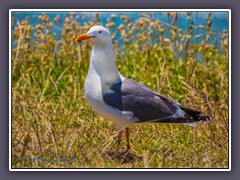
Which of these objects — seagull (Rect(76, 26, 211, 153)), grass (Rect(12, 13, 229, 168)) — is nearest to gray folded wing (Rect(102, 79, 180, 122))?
seagull (Rect(76, 26, 211, 153))

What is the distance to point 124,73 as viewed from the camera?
24.7 feet

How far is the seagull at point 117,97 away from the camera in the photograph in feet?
19.4

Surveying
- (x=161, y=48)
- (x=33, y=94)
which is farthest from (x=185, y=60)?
(x=33, y=94)

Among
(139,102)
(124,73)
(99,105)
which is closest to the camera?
(99,105)

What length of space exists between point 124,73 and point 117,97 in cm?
160

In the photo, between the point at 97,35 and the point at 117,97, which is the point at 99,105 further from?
the point at 97,35

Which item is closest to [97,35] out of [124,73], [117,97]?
[117,97]

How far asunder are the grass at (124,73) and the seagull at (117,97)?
0.78 feet

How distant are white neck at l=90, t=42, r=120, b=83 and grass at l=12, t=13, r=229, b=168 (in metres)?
0.45

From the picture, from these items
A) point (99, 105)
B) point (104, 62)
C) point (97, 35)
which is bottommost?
point (99, 105)

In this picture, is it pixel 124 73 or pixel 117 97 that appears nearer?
pixel 117 97

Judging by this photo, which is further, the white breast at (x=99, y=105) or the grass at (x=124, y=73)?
the grass at (x=124, y=73)

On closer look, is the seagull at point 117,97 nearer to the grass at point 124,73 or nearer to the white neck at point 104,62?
the white neck at point 104,62

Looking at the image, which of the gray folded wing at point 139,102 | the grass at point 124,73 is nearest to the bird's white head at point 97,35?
the gray folded wing at point 139,102
